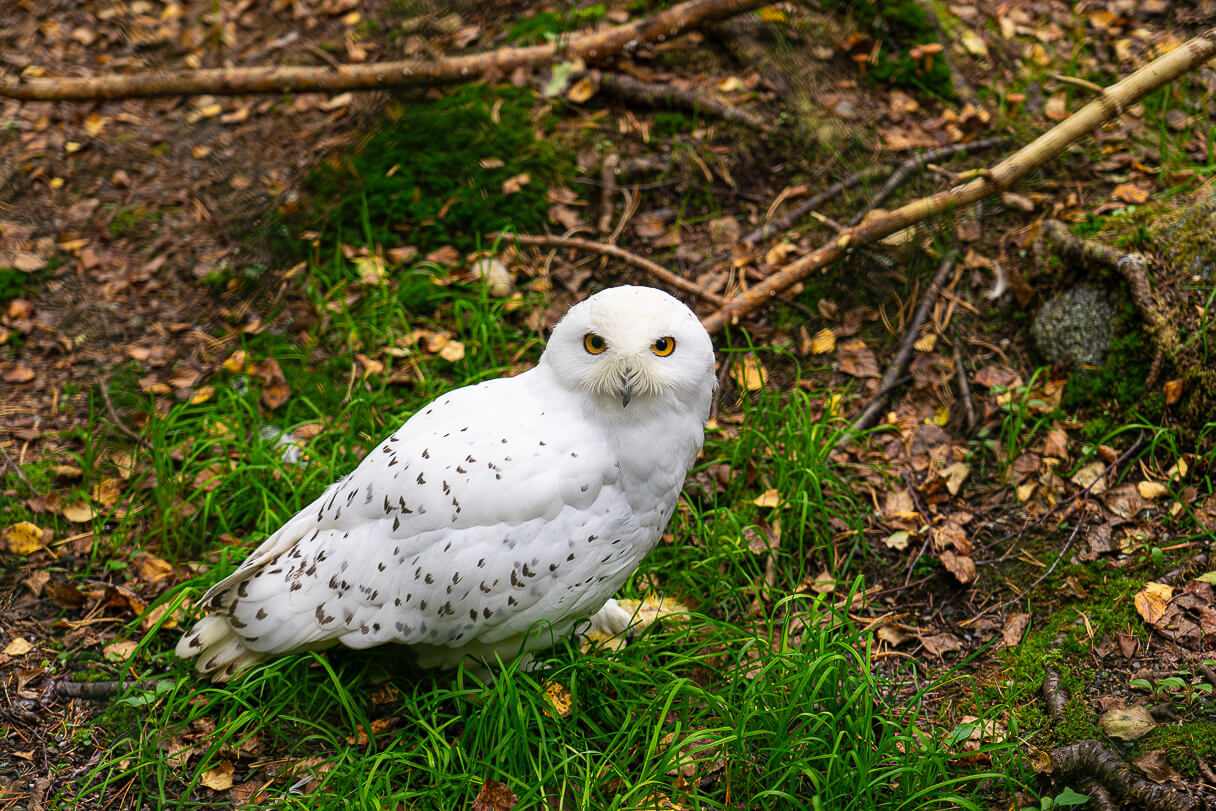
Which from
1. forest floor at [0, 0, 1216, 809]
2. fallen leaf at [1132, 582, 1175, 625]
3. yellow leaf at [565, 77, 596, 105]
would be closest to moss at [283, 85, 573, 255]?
forest floor at [0, 0, 1216, 809]

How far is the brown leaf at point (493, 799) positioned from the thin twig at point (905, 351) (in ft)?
7.58

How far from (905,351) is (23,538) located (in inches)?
177

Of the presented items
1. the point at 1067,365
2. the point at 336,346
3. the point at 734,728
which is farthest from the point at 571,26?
the point at 734,728

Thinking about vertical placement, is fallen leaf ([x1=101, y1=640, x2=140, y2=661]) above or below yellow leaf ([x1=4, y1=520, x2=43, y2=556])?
below

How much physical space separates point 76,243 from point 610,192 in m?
3.57

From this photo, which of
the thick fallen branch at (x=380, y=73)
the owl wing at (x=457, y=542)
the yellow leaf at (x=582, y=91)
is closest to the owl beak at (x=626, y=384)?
the owl wing at (x=457, y=542)

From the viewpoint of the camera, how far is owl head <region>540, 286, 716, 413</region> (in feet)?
9.66

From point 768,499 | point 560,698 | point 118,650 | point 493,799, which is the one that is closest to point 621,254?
point 768,499

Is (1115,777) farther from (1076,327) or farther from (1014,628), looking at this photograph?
(1076,327)

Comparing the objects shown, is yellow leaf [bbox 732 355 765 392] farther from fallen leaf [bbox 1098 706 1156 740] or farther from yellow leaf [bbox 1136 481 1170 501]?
fallen leaf [bbox 1098 706 1156 740]

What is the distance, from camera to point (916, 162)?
17.5 feet

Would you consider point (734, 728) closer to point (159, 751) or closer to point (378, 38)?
point (159, 751)

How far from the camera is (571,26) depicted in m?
6.19

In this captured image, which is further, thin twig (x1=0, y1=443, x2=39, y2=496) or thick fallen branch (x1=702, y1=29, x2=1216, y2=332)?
thin twig (x1=0, y1=443, x2=39, y2=496)
